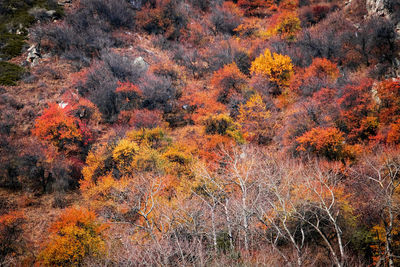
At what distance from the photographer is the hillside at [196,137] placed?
60.8ft

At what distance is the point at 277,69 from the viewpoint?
44062mm

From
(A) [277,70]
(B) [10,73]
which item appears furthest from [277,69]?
(B) [10,73]

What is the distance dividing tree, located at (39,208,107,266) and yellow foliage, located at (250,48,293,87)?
35068 mm

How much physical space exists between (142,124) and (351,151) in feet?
88.0

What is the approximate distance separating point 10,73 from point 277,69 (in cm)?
4652

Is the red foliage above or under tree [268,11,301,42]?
under

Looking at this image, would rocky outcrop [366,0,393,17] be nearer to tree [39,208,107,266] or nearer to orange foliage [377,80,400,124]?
orange foliage [377,80,400,124]

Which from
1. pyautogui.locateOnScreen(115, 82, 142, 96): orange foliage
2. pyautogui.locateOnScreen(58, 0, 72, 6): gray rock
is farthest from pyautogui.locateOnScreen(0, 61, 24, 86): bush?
pyautogui.locateOnScreen(58, 0, 72, 6): gray rock

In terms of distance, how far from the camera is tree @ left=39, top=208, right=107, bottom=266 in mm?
19625

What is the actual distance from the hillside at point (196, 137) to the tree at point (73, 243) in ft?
0.47

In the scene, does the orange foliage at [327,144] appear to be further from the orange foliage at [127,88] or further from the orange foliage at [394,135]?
the orange foliage at [127,88]

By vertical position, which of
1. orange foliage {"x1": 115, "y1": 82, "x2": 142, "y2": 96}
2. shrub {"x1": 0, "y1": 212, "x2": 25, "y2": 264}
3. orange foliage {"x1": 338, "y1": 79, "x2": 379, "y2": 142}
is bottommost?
shrub {"x1": 0, "y1": 212, "x2": 25, "y2": 264}

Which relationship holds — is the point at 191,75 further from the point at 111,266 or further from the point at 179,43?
the point at 111,266

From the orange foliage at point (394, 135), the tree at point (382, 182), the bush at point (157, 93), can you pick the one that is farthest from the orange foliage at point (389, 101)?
the bush at point (157, 93)
